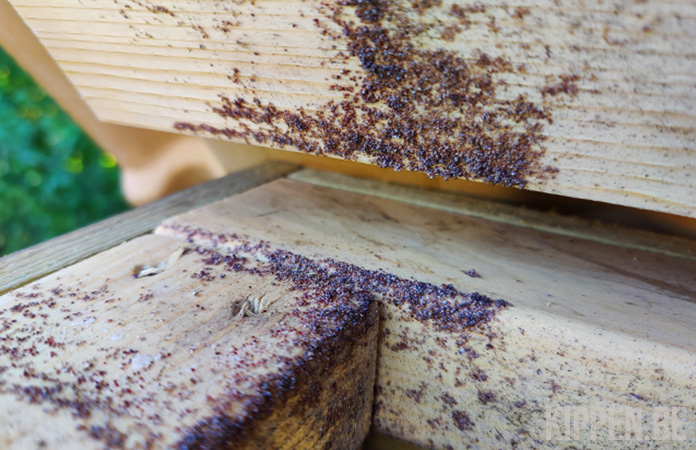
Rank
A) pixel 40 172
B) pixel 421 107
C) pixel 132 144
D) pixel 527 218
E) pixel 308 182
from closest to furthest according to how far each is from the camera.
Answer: pixel 421 107 → pixel 527 218 → pixel 308 182 → pixel 132 144 → pixel 40 172

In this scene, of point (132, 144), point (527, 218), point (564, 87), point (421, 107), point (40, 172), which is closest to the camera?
point (564, 87)

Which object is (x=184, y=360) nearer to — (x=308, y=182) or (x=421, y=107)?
(x=421, y=107)

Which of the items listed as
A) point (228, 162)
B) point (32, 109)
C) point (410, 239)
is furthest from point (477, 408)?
point (32, 109)

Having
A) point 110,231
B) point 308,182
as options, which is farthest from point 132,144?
point 308,182

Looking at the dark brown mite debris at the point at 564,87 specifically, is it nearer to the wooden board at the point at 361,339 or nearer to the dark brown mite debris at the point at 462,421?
the wooden board at the point at 361,339

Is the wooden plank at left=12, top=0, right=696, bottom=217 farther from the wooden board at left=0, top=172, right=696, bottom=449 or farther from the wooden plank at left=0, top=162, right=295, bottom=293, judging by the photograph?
the wooden plank at left=0, top=162, right=295, bottom=293

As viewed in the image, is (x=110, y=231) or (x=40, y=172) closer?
(x=110, y=231)

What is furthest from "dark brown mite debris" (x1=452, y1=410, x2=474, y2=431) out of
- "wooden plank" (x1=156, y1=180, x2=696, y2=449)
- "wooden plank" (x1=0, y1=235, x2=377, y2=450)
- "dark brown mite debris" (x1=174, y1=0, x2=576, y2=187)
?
"dark brown mite debris" (x1=174, y1=0, x2=576, y2=187)
